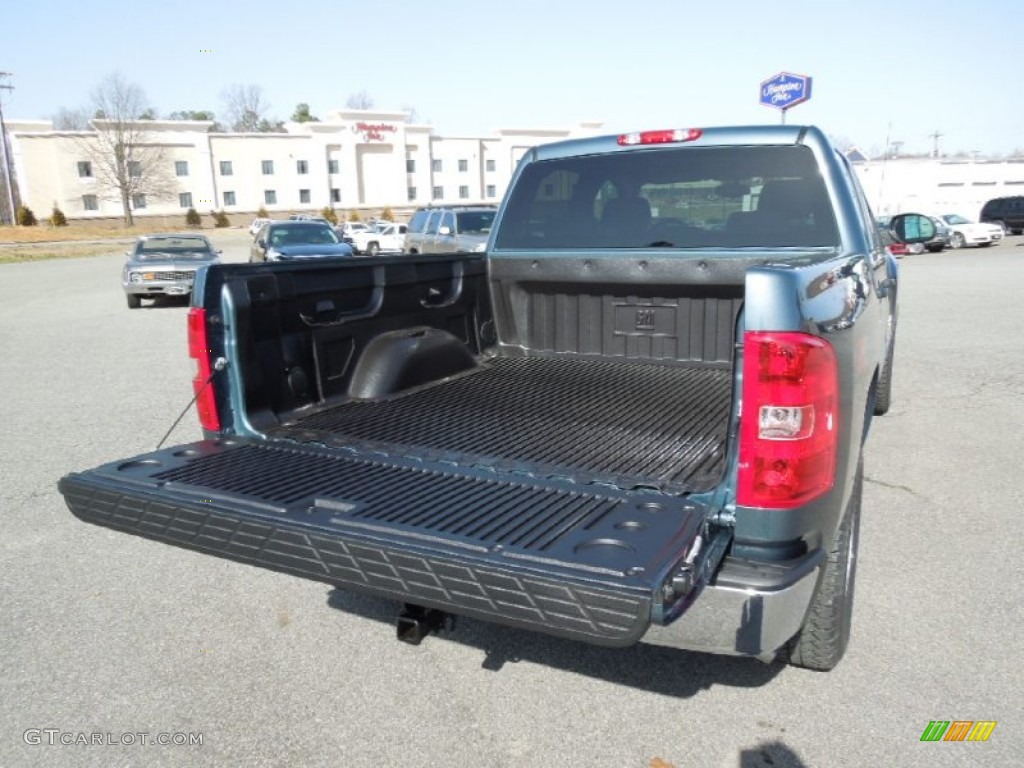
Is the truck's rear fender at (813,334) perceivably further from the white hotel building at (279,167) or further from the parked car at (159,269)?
the white hotel building at (279,167)

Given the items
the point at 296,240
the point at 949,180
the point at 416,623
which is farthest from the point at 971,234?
the point at 416,623

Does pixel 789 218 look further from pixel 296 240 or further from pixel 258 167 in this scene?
pixel 258 167

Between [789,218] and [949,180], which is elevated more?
[949,180]

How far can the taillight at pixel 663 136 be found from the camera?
13.3ft

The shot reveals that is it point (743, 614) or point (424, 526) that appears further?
point (424, 526)

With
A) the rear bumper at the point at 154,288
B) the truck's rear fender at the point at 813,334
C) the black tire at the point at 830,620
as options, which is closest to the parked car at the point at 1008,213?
the rear bumper at the point at 154,288

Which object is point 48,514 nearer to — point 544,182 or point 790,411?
point 544,182

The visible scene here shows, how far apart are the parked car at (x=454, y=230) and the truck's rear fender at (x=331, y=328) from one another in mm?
12136

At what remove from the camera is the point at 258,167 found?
73.9 meters

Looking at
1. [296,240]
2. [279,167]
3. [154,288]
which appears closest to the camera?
[154,288]

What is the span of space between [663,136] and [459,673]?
2856mm

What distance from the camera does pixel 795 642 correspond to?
2.87 metres

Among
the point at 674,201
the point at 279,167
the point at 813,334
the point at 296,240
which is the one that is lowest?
the point at 296,240

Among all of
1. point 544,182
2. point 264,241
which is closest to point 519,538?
point 544,182
